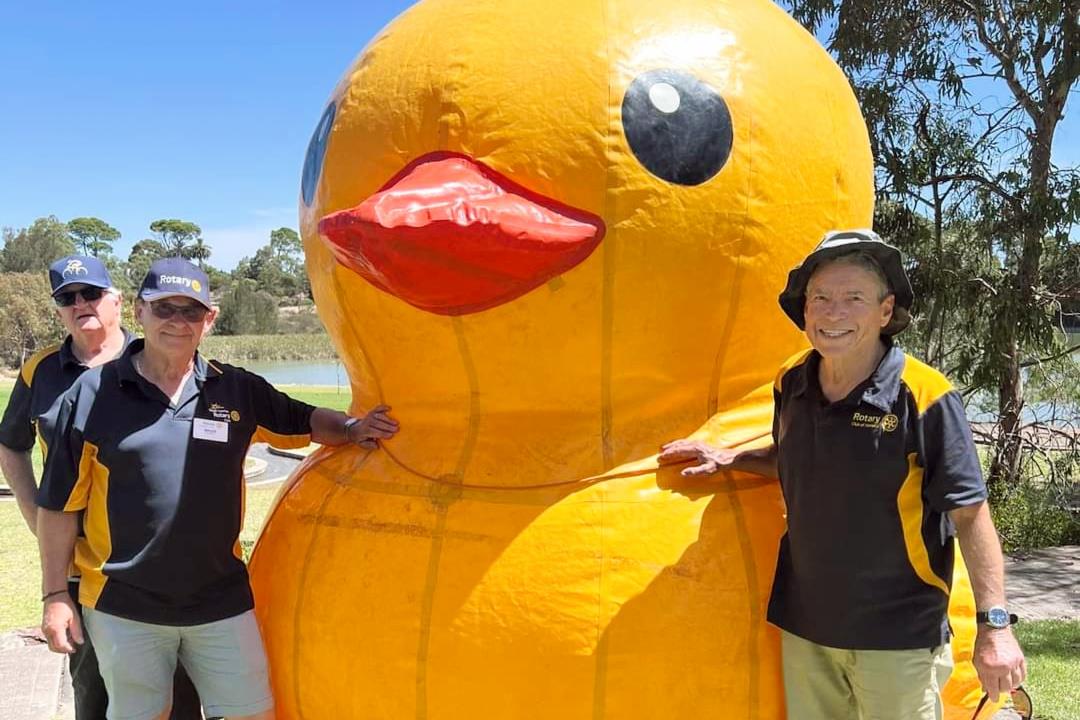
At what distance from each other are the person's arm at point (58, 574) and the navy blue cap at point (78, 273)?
731mm

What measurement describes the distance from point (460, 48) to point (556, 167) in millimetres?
366

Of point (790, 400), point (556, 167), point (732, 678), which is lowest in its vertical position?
point (732, 678)

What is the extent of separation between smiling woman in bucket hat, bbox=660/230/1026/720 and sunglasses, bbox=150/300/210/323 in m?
1.35

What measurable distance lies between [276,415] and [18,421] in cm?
88

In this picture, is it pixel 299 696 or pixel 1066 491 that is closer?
pixel 299 696

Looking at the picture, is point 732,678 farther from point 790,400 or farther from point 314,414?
point 314,414

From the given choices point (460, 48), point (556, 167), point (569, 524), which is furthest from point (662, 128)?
point (569, 524)

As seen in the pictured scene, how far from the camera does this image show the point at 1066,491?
27.4ft

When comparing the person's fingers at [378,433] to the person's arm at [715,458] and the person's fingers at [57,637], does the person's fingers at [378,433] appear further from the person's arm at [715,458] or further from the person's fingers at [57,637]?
the person's fingers at [57,637]

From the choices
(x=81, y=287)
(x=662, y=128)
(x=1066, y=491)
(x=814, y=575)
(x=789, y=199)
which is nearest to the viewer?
(x=814, y=575)

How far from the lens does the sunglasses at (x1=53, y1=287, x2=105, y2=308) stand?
8.42ft

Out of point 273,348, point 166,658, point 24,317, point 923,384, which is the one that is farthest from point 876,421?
point 273,348

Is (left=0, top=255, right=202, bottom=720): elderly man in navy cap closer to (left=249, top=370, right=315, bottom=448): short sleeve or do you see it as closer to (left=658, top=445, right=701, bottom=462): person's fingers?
(left=249, top=370, right=315, bottom=448): short sleeve

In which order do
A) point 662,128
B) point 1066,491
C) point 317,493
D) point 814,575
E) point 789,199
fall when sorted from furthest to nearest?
1. point 1066,491
2. point 317,493
3. point 789,199
4. point 662,128
5. point 814,575
